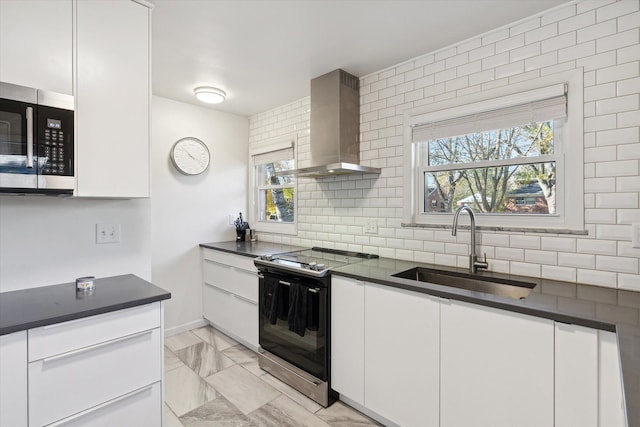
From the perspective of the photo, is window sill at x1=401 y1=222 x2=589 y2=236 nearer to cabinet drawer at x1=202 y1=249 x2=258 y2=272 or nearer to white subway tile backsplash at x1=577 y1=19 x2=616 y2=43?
white subway tile backsplash at x1=577 y1=19 x2=616 y2=43

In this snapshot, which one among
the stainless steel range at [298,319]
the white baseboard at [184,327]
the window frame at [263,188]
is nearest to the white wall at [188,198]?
the white baseboard at [184,327]

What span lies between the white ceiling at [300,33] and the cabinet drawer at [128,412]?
6.82 ft

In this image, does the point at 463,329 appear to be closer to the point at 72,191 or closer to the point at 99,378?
the point at 99,378

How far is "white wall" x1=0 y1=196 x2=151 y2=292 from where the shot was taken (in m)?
1.61

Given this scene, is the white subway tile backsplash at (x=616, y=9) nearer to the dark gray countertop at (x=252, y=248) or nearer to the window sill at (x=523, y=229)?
the window sill at (x=523, y=229)

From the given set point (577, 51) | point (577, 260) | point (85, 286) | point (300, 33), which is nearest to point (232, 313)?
point (85, 286)

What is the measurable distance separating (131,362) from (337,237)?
6.14 ft

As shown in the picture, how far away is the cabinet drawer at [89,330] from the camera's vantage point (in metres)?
1.25

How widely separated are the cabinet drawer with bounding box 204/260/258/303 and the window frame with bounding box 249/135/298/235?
29.4 inches

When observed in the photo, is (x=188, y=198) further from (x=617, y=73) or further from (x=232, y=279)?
(x=617, y=73)

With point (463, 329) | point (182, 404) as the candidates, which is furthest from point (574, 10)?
point (182, 404)

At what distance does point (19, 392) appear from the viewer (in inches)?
47.1

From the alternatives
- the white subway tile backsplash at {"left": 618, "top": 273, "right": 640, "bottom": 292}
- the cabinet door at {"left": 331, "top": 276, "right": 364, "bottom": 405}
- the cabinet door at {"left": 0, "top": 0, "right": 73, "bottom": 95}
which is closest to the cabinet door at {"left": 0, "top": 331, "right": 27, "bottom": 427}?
the cabinet door at {"left": 0, "top": 0, "right": 73, "bottom": 95}

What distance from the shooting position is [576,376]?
3.98 feet
